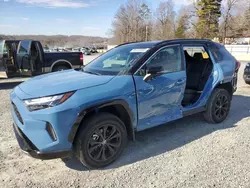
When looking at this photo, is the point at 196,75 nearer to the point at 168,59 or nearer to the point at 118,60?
the point at 168,59

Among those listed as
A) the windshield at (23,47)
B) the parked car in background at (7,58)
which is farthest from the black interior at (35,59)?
the parked car in background at (7,58)

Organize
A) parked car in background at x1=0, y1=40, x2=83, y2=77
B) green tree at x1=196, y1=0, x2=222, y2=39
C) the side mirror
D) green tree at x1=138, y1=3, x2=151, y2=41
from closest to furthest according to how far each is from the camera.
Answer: the side mirror
parked car in background at x1=0, y1=40, x2=83, y2=77
green tree at x1=196, y1=0, x2=222, y2=39
green tree at x1=138, y1=3, x2=151, y2=41

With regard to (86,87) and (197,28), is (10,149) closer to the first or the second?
(86,87)

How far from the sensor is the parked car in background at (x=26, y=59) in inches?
344

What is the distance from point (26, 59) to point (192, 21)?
1835 inches

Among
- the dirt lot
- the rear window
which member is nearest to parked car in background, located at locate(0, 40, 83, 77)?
the dirt lot

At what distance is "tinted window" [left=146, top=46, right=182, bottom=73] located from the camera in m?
3.56


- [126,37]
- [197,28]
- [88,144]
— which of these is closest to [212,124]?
[88,144]

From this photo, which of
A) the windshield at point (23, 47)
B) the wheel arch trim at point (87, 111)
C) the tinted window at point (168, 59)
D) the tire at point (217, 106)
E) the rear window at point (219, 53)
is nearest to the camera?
the wheel arch trim at point (87, 111)

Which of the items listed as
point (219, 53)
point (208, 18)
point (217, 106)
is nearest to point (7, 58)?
point (219, 53)

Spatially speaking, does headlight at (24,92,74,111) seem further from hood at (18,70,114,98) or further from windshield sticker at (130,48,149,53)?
windshield sticker at (130,48,149,53)

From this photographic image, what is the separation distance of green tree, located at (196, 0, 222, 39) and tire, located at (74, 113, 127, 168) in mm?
43627

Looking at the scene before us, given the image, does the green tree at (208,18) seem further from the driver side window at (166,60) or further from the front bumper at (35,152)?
the front bumper at (35,152)

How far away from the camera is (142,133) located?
4.21m
